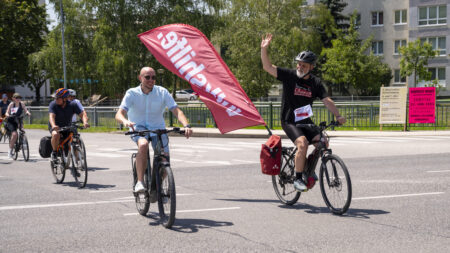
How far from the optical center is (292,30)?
55.6m

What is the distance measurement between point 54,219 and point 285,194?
2.83 meters

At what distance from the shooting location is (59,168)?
34.9 feet

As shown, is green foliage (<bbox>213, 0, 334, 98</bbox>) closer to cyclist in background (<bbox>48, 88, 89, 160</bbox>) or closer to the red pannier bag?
cyclist in background (<bbox>48, 88, 89, 160</bbox>)

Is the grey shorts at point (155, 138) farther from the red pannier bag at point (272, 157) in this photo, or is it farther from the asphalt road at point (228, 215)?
the red pannier bag at point (272, 157)

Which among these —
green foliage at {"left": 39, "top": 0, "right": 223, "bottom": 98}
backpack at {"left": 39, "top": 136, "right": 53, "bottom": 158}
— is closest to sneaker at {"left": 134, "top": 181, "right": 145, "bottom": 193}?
backpack at {"left": 39, "top": 136, "right": 53, "bottom": 158}

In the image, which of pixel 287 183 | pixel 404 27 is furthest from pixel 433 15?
pixel 287 183

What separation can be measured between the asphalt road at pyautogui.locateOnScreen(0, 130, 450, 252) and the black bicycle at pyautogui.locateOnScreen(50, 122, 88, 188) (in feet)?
0.84

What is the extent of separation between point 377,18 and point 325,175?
193 ft

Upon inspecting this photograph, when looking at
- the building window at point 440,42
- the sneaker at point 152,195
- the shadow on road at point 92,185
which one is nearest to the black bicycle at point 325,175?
the sneaker at point 152,195

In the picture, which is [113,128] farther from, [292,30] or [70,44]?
[292,30]

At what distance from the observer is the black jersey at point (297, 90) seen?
24.0 feet

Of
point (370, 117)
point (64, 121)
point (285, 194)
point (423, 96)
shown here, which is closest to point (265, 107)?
point (370, 117)

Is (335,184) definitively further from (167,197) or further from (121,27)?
(121,27)

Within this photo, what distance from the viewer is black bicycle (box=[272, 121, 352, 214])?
682 centimetres
